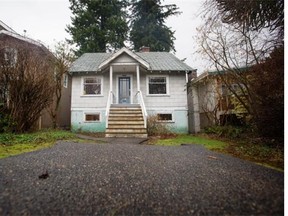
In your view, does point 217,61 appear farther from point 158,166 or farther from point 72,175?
point 72,175

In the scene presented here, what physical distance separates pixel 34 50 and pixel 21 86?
11.9ft

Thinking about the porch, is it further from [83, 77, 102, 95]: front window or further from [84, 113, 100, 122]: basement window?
[84, 113, 100, 122]: basement window

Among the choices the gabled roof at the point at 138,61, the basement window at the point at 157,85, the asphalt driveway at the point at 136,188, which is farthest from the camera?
the basement window at the point at 157,85

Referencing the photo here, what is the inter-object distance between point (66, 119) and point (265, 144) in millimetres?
13456

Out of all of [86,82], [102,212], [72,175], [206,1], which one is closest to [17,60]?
[86,82]

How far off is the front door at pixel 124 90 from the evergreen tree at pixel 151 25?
9520mm

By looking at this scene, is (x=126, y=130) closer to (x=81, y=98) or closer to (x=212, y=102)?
(x=81, y=98)

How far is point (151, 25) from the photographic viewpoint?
21.5 meters

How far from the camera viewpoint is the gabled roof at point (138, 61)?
1175cm

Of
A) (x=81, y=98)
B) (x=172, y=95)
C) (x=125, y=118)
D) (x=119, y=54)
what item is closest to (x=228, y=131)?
(x=172, y=95)

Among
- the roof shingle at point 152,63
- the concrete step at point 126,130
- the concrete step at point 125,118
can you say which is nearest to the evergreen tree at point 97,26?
the roof shingle at point 152,63

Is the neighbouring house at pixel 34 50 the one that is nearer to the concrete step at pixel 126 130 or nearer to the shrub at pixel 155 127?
the concrete step at pixel 126 130

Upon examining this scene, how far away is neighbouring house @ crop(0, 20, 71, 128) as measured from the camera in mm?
8952

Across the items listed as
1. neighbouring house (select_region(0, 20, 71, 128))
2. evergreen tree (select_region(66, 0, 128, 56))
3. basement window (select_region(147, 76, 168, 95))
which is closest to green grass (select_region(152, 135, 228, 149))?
basement window (select_region(147, 76, 168, 95))
